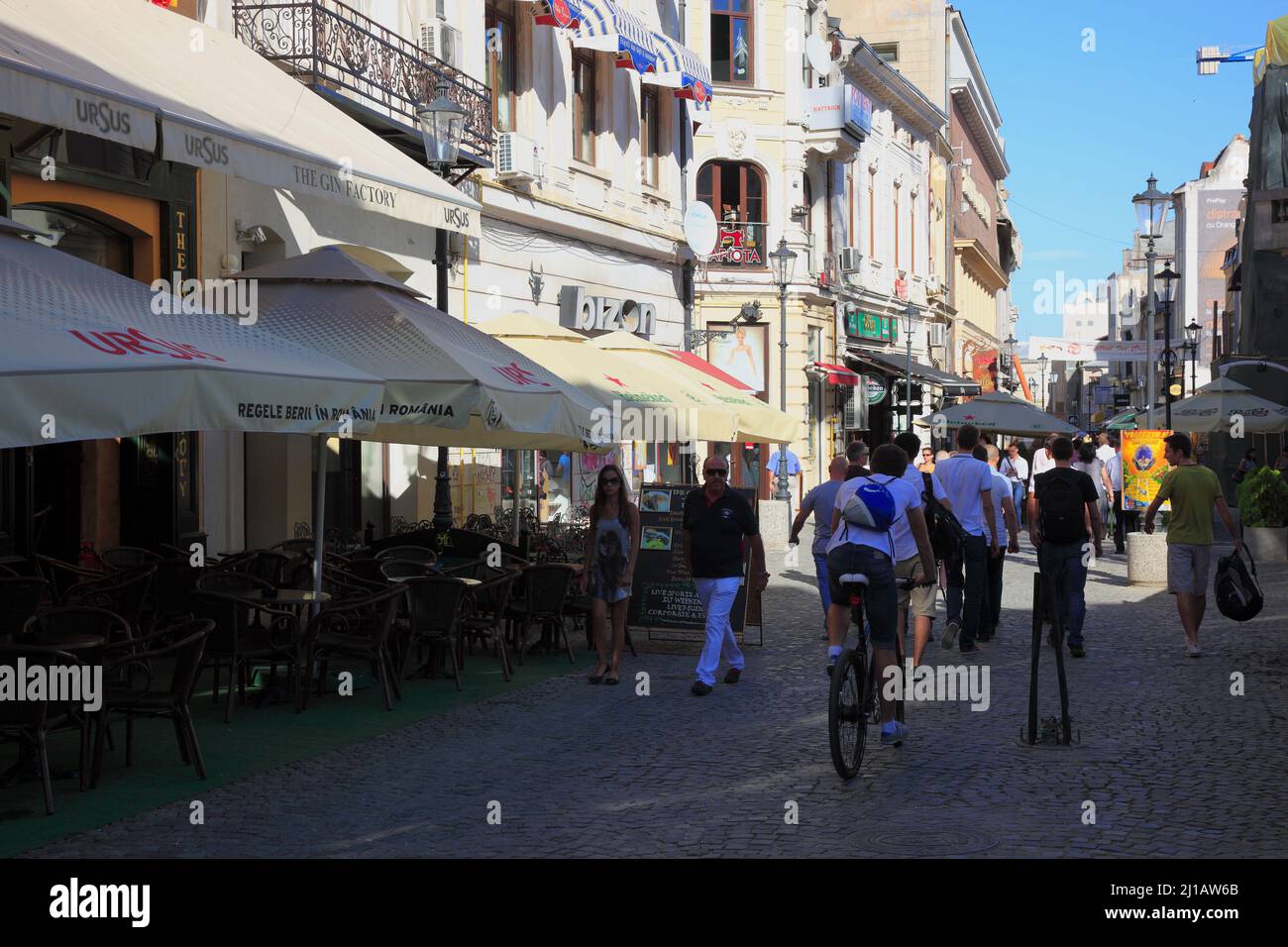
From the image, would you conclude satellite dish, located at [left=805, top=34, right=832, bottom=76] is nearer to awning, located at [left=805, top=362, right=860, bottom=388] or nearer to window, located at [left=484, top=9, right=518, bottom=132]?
awning, located at [left=805, top=362, right=860, bottom=388]

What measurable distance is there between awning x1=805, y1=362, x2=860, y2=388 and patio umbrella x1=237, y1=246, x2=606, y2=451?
25560 mm

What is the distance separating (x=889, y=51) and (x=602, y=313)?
37.4 metres

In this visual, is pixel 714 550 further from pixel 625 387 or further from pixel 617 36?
pixel 617 36

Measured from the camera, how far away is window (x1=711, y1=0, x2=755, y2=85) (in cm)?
3700

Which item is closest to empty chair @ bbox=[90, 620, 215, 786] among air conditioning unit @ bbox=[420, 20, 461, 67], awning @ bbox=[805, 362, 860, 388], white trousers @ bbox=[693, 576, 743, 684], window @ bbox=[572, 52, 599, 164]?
white trousers @ bbox=[693, 576, 743, 684]

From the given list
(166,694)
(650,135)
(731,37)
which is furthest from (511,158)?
(731,37)

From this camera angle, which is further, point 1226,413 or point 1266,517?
point 1226,413

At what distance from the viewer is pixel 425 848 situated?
277 inches

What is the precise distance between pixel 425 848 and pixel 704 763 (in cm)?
243

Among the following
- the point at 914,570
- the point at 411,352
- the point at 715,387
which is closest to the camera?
the point at 914,570

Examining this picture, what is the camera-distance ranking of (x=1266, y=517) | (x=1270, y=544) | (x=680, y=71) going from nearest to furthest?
1. (x=1270, y=544)
2. (x=1266, y=517)
3. (x=680, y=71)

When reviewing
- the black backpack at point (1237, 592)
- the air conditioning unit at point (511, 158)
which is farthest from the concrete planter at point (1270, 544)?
the air conditioning unit at point (511, 158)

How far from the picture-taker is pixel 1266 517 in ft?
80.1

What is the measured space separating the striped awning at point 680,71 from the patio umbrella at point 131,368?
17871 millimetres
